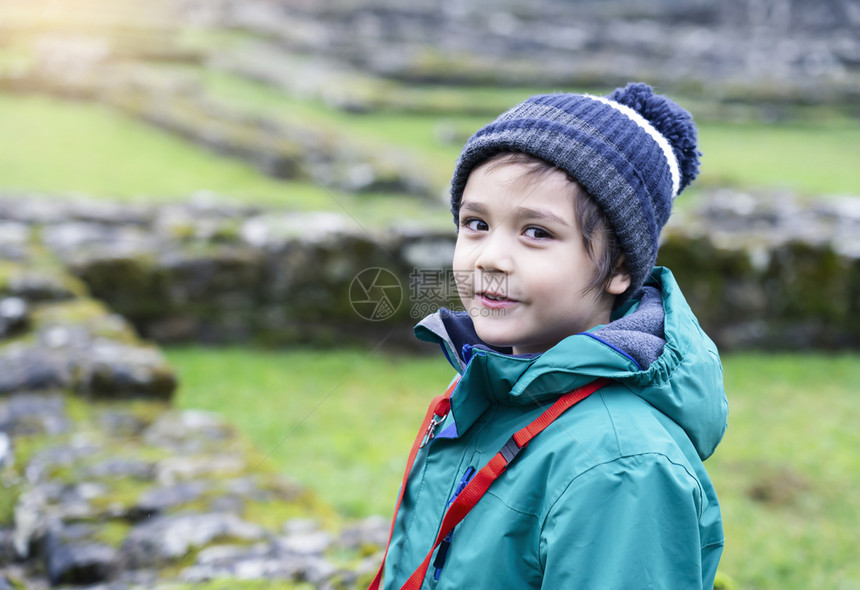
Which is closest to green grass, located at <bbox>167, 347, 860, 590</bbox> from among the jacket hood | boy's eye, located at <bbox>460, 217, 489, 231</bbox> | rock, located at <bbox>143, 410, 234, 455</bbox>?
rock, located at <bbox>143, 410, 234, 455</bbox>

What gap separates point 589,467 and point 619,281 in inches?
16.9

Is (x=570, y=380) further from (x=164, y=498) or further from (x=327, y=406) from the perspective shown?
(x=327, y=406)

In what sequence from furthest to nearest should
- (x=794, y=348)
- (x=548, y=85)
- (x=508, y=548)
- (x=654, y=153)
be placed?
(x=548, y=85)
(x=794, y=348)
(x=654, y=153)
(x=508, y=548)

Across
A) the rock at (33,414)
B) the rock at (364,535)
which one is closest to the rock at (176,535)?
the rock at (364,535)

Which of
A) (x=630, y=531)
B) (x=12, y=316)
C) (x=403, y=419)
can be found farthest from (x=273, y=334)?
(x=630, y=531)

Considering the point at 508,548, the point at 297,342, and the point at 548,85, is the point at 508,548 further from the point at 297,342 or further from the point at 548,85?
the point at 548,85

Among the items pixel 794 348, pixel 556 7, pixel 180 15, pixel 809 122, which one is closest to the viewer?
pixel 794 348

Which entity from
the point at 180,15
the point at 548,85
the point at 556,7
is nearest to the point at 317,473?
the point at 548,85

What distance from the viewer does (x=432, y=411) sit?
1.51m

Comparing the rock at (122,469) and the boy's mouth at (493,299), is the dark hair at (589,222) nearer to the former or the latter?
the boy's mouth at (493,299)

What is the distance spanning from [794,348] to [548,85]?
1119cm

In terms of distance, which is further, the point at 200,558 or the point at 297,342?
the point at 297,342

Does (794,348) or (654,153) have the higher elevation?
(654,153)

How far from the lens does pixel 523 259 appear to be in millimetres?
1280
